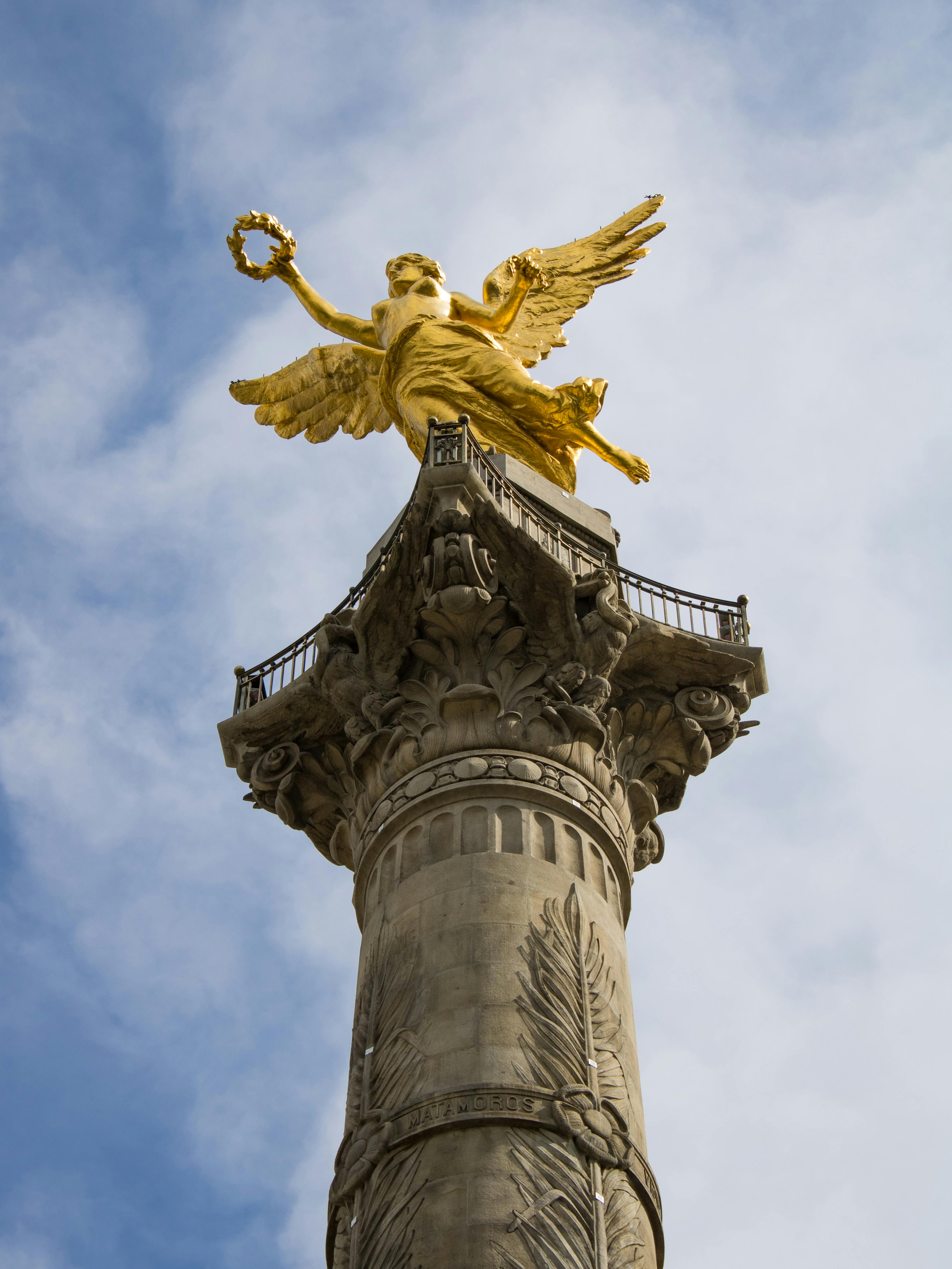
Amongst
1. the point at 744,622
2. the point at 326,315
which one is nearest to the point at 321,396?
the point at 326,315

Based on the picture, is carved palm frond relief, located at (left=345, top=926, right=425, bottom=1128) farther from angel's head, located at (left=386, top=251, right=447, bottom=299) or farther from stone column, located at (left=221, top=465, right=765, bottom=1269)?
angel's head, located at (left=386, top=251, right=447, bottom=299)

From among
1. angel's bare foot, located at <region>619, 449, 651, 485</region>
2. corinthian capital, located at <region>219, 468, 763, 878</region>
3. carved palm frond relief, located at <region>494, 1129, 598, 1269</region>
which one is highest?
angel's bare foot, located at <region>619, 449, 651, 485</region>

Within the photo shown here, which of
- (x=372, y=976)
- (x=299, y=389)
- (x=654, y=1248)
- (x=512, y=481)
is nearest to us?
(x=654, y=1248)

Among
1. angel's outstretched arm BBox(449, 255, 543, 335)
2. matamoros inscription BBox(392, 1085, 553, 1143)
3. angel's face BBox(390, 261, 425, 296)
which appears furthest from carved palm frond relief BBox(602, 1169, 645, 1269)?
angel's face BBox(390, 261, 425, 296)

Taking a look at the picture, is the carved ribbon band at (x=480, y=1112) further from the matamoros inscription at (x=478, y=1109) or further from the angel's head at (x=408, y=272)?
the angel's head at (x=408, y=272)

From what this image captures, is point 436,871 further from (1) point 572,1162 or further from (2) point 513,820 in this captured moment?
(1) point 572,1162

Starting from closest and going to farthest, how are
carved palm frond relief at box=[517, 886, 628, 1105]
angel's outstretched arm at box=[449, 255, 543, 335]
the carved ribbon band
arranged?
1. the carved ribbon band
2. carved palm frond relief at box=[517, 886, 628, 1105]
3. angel's outstretched arm at box=[449, 255, 543, 335]

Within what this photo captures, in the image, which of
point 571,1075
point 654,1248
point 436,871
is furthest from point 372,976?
point 654,1248

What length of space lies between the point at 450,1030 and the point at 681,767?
552cm

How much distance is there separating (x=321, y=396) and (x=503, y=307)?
3.61 meters

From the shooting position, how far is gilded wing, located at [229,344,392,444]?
27.7m

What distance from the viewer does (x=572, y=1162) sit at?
14672mm

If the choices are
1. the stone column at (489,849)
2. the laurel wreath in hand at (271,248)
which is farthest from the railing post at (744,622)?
the laurel wreath in hand at (271,248)

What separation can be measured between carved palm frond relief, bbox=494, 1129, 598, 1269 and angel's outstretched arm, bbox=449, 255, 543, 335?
47.4 ft
